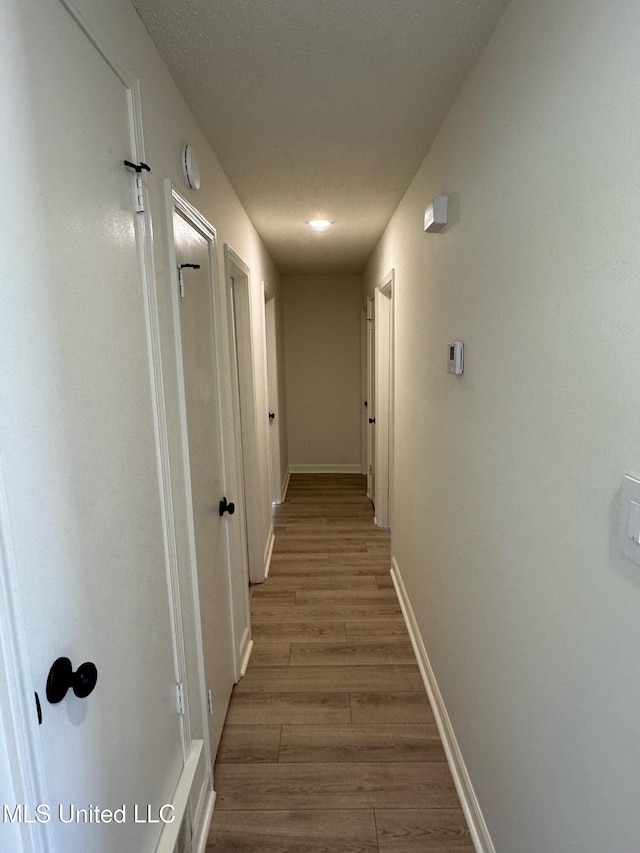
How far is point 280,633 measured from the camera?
253cm

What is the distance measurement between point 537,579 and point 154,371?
3.54 ft

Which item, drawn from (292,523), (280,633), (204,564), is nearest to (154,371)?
(204,564)

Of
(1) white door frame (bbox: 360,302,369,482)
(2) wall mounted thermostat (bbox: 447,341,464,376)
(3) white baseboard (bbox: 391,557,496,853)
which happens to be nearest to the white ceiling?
(2) wall mounted thermostat (bbox: 447,341,464,376)

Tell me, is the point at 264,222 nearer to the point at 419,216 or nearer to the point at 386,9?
the point at 419,216

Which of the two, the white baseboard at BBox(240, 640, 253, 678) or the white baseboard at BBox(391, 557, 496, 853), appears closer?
the white baseboard at BBox(391, 557, 496, 853)

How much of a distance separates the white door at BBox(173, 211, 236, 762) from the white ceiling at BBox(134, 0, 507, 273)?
A: 0.44m

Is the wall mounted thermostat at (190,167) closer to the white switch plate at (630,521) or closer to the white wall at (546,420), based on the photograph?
the white wall at (546,420)

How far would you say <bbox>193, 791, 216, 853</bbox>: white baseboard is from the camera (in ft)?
4.53

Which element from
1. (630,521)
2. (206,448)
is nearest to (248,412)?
(206,448)

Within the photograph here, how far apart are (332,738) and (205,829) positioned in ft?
1.88

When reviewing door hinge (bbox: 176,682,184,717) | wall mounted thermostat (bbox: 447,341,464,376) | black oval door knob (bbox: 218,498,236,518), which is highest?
wall mounted thermostat (bbox: 447,341,464,376)

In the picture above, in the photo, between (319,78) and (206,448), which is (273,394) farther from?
(319,78)

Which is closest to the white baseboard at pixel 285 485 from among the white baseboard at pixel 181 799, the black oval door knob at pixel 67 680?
the white baseboard at pixel 181 799

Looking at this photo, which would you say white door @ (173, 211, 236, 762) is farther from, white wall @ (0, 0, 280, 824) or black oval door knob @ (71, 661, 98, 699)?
black oval door knob @ (71, 661, 98, 699)
